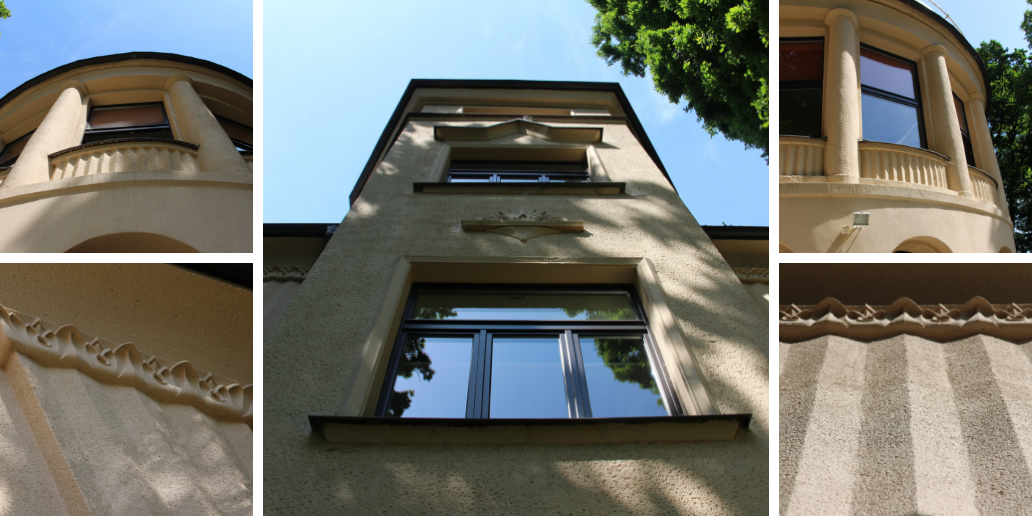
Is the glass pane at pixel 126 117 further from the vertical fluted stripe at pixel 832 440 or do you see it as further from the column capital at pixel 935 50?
the column capital at pixel 935 50

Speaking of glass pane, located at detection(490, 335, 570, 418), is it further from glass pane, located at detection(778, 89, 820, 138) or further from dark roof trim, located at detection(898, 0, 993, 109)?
dark roof trim, located at detection(898, 0, 993, 109)

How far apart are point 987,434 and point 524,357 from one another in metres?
2.17

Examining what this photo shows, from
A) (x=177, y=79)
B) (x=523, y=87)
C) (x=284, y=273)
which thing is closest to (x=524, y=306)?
(x=284, y=273)

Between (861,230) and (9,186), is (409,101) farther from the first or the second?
(861,230)

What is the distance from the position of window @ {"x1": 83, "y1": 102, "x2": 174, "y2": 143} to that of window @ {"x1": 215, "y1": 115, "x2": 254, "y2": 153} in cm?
57

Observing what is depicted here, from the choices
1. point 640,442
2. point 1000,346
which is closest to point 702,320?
point 640,442

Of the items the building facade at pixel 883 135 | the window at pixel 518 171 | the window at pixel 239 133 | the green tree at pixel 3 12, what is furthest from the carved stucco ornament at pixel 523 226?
the green tree at pixel 3 12

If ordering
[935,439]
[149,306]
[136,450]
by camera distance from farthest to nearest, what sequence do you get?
[149,306] → [136,450] → [935,439]

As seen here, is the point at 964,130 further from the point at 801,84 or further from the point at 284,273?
the point at 284,273

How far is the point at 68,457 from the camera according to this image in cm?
219

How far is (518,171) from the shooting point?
7012 millimetres

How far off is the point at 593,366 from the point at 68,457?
8.20 ft

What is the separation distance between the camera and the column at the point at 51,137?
15.3 ft

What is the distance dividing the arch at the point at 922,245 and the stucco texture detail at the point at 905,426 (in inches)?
65.9
